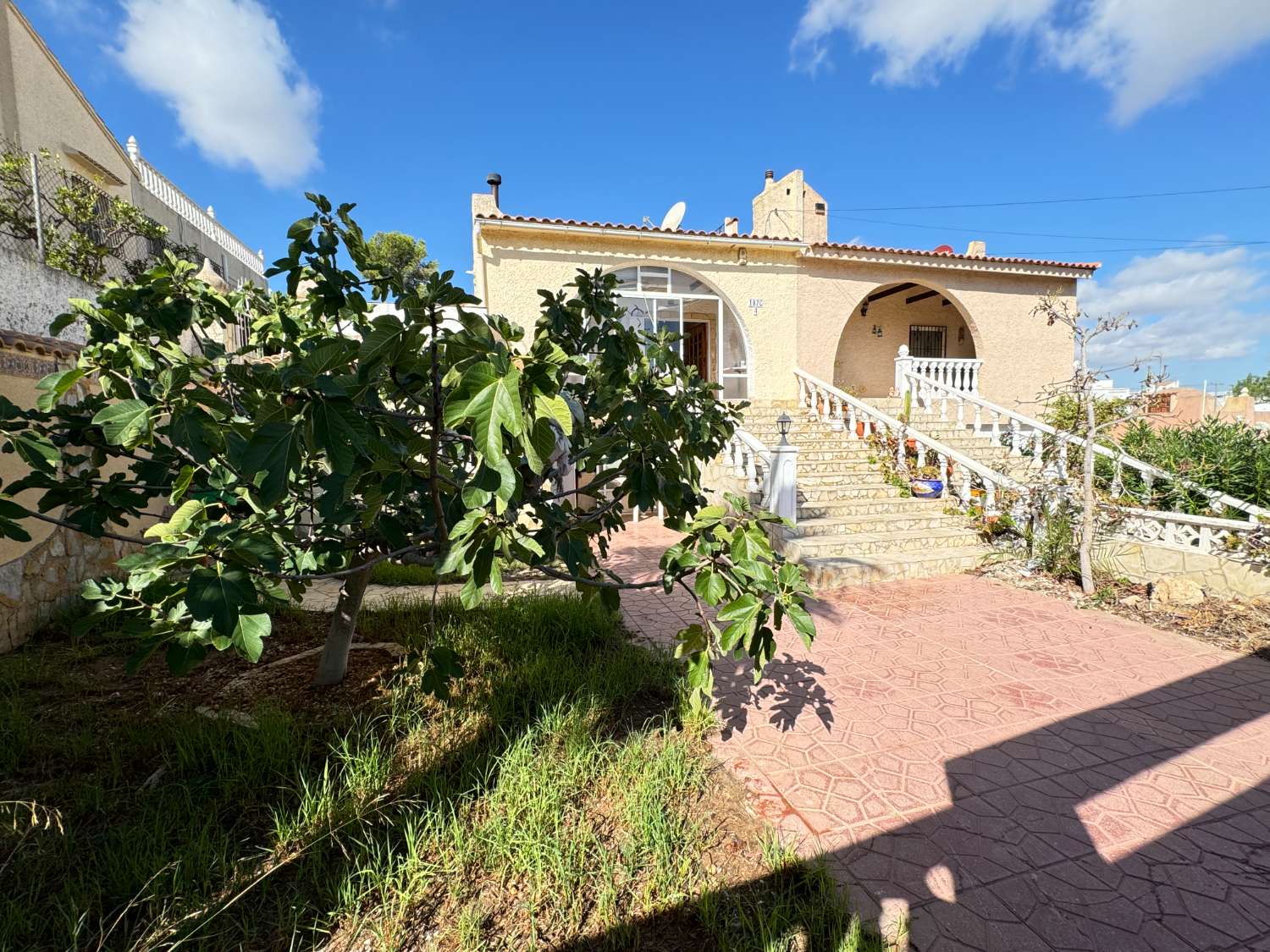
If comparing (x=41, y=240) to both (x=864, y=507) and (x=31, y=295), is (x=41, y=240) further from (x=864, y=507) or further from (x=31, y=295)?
(x=864, y=507)

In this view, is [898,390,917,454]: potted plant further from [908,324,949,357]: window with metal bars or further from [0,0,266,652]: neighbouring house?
[0,0,266,652]: neighbouring house

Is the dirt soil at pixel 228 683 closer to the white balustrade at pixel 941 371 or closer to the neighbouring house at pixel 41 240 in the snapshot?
the neighbouring house at pixel 41 240

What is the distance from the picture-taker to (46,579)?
4691mm

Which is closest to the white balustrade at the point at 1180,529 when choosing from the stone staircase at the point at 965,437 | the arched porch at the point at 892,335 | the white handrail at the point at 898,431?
the white handrail at the point at 898,431

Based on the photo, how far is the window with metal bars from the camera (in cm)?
1520

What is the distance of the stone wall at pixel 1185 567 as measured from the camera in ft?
17.4

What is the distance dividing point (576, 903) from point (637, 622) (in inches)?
130

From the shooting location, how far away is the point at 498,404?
1279 mm

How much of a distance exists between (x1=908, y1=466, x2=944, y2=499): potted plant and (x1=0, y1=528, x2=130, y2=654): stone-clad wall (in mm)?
10057

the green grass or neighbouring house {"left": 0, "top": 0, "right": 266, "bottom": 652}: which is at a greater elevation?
neighbouring house {"left": 0, "top": 0, "right": 266, "bottom": 652}

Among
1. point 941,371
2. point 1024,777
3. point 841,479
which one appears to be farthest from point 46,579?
point 941,371

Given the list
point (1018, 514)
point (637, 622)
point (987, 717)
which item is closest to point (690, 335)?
point (1018, 514)

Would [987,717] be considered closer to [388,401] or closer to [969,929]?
[969,929]

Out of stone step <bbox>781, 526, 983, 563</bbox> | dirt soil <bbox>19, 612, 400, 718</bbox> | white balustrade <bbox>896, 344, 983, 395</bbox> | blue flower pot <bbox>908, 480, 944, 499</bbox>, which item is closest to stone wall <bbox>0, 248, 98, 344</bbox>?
dirt soil <bbox>19, 612, 400, 718</bbox>
